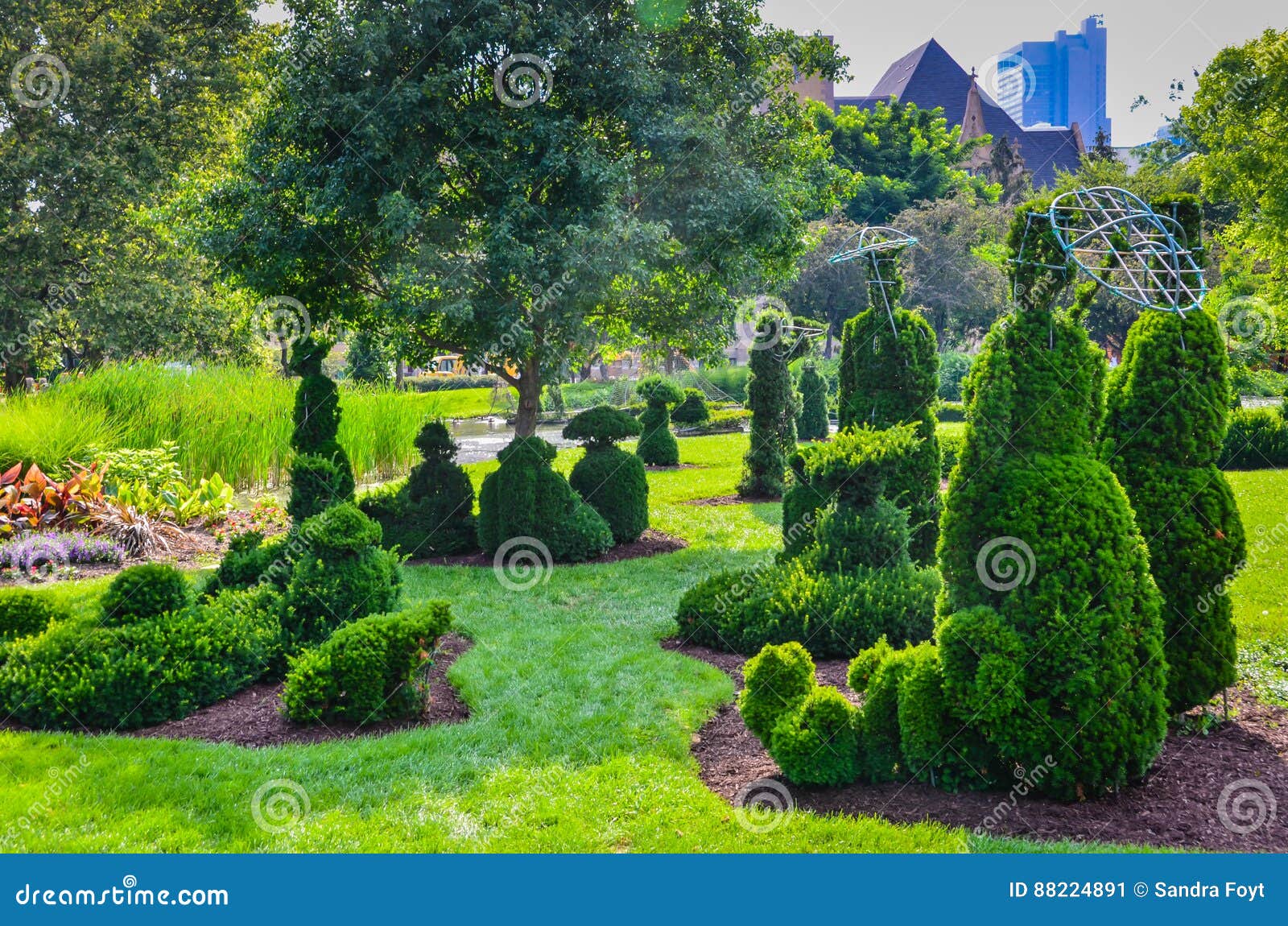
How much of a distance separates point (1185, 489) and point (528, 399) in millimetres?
8827

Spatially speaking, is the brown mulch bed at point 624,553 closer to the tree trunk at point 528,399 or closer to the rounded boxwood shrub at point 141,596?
the tree trunk at point 528,399

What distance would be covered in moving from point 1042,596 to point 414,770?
10.9 feet

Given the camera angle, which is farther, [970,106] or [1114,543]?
[970,106]

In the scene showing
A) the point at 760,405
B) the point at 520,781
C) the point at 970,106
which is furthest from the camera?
the point at 970,106

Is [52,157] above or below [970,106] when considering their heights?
below

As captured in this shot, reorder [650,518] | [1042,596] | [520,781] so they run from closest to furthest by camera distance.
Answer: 1. [1042,596]
2. [520,781]
3. [650,518]

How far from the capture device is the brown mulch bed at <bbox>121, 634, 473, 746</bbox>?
546cm

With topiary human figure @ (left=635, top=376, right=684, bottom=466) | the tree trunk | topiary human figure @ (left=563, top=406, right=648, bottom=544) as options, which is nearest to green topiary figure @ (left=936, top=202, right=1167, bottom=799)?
topiary human figure @ (left=563, top=406, right=648, bottom=544)

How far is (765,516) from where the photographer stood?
538 inches

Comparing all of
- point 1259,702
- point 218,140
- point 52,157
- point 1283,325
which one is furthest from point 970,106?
point 1259,702

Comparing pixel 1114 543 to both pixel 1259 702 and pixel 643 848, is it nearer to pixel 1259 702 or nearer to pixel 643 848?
pixel 1259 702

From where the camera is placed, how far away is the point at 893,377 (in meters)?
9.16

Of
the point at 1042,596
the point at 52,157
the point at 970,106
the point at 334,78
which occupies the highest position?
the point at 970,106

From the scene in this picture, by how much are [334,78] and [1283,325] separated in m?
18.6
